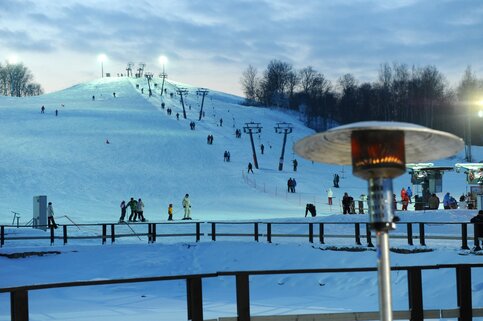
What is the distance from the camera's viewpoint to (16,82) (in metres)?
192

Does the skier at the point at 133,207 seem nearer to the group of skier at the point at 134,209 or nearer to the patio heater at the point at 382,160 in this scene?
the group of skier at the point at 134,209

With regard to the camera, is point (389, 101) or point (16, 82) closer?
point (389, 101)

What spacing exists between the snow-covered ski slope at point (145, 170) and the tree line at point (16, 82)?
99.5 metres

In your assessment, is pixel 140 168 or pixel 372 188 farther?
pixel 140 168

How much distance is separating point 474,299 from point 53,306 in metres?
8.72

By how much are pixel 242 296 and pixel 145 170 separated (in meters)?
52.6

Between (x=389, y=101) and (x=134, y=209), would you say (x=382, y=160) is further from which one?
(x=389, y=101)

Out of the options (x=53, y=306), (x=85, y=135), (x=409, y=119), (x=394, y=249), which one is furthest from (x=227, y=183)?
(x=409, y=119)

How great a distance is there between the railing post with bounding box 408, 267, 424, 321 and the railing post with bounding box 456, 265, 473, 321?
1.47ft

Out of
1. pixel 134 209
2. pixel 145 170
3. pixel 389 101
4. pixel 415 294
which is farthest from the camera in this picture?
pixel 389 101

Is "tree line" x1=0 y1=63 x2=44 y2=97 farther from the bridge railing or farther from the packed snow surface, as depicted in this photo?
the bridge railing

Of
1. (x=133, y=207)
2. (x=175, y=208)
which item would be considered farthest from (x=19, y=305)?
(x=175, y=208)

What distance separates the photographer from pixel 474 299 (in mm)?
15500

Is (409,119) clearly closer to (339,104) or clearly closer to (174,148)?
(339,104)
